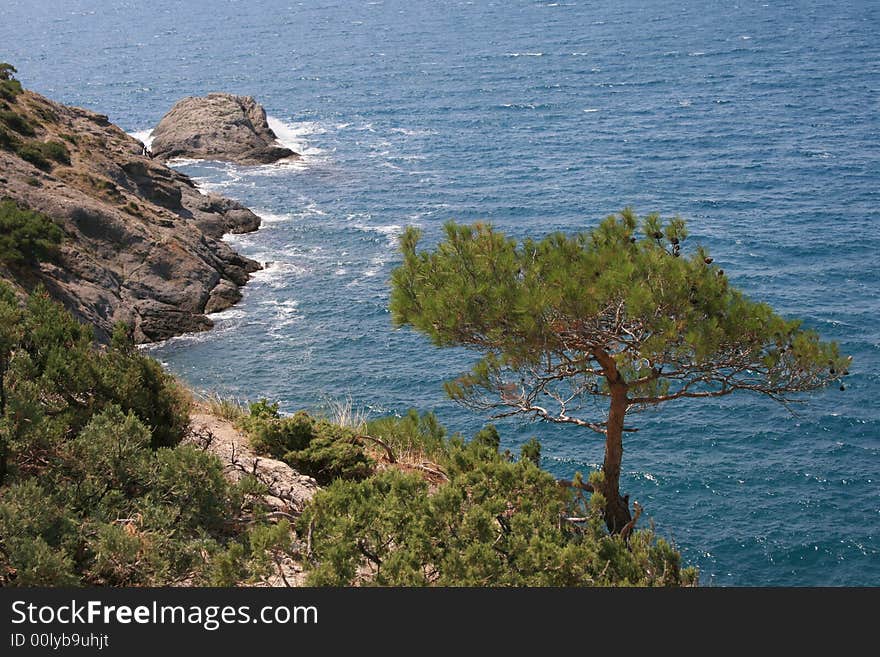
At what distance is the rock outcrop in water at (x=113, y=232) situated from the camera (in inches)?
1882

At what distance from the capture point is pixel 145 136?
91438 millimetres

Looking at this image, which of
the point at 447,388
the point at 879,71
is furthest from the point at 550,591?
the point at 879,71

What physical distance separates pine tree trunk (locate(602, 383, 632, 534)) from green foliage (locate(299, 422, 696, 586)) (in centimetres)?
357

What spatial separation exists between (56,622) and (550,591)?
187 inches

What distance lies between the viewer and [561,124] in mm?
90562

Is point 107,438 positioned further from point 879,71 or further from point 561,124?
point 879,71

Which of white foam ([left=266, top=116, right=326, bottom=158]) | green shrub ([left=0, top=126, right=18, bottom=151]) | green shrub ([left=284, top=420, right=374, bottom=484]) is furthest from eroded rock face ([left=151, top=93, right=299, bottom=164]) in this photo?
green shrub ([left=284, top=420, right=374, bottom=484])

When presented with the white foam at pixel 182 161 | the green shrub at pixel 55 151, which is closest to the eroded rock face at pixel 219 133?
the white foam at pixel 182 161

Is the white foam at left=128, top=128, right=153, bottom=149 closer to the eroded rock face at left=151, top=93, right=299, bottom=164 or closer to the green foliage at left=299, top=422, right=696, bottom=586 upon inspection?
the eroded rock face at left=151, top=93, right=299, bottom=164

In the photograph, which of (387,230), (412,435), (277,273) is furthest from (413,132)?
(412,435)

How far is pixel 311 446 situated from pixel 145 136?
81.1 meters

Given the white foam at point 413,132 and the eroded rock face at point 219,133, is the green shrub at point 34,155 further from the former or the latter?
the white foam at point 413,132

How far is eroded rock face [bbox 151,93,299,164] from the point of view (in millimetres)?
83438

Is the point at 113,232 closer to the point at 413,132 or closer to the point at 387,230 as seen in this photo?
the point at 387,230
